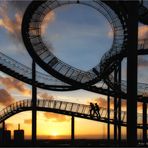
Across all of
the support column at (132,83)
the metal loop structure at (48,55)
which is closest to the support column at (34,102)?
the metal loop structure at (48,55)

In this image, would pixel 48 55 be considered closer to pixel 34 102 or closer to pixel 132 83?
pixel 34 102

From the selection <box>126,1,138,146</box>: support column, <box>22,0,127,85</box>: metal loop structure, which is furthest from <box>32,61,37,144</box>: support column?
<box>126,1,138,146</box>: support column

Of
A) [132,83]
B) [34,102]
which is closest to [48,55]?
[34,102]

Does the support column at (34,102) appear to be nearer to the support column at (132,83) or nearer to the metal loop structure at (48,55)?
the metal loop structure at (48,55)

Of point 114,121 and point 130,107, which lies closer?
point 130,107

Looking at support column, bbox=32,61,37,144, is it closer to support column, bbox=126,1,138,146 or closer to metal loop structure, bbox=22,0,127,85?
metal loop structure, bbox=22,0,127,85

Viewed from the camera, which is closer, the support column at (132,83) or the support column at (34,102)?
the support column at (132,83)

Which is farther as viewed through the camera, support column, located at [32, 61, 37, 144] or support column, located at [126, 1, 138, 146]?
support column, located at [32, 61, 37, 144]

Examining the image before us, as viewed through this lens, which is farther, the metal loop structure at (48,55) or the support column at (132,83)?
the metal loop structure at (48,55)

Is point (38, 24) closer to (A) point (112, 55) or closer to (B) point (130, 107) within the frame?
(A) point (112, 55)

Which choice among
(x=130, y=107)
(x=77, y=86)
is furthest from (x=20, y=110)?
(x=130, y=107)

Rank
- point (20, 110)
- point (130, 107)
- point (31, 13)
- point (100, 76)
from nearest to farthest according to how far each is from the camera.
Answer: point (130, 107) < point (31, 13) < point (100, 76) < point (20, 110)
